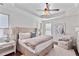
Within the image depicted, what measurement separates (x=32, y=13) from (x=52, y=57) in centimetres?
69

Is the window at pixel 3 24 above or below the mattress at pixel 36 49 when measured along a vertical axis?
above

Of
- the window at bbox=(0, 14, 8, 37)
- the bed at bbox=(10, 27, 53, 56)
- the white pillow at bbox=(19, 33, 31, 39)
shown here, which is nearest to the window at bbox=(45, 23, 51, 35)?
the bed at bbox=(10, 27, 53, 56)

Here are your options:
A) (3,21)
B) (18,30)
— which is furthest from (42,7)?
(3,21)

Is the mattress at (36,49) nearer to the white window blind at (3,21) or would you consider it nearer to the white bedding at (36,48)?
the white bedding at (36,48)

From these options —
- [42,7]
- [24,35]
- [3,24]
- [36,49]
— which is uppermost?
[42,7]

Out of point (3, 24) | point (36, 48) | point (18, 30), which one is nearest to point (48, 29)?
point (36, 48)

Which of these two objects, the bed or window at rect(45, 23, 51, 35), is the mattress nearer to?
the bed

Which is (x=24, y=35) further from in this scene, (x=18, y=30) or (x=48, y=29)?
(x=48, y=29)

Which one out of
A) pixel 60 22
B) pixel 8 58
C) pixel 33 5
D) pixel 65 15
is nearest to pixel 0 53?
pixel 8 58

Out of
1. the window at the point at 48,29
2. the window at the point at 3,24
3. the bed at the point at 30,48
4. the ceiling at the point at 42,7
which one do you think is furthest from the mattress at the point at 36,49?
the ceiling at the point at 42,7

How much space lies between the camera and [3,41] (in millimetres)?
1538

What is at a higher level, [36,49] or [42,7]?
[42,7]

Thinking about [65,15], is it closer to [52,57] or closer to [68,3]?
[68,3]

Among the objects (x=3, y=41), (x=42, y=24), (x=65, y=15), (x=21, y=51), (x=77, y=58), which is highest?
(x=65, y=15)
